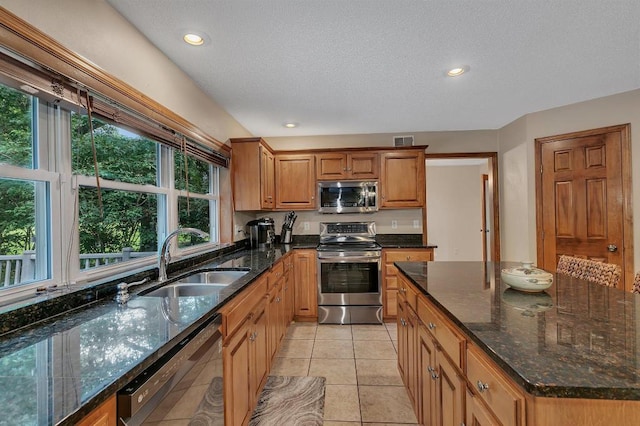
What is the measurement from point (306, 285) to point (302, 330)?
1.65 feet

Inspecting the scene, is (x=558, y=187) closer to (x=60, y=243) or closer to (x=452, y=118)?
(x=452, y=118)

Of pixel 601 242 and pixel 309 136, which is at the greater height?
pixel 309 136

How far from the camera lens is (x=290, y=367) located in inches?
97.5

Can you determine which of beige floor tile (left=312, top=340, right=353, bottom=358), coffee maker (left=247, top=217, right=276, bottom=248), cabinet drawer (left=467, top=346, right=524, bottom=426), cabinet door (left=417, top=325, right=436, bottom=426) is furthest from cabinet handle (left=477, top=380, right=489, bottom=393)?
coffee maker (left=247, top=217, right=276, bottom=248)

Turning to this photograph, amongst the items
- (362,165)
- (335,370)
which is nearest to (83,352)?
(335,370)

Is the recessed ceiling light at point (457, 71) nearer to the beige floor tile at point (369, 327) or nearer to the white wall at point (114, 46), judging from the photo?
the white wall at point (114, 46)

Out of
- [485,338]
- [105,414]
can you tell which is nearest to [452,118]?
[485,338]

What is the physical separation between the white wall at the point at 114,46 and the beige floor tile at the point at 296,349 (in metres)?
2.21

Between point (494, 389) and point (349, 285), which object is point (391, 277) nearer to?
point (349, 285)

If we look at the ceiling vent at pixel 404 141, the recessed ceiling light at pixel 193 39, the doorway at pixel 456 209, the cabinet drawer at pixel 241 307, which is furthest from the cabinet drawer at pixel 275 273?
the doorway at pixel 456 209

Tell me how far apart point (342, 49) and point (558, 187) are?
290 cm

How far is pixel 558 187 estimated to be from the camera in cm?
325

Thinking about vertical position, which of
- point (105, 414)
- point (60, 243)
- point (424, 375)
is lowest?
point (424, 375)

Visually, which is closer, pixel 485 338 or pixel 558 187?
pixel 485 338
